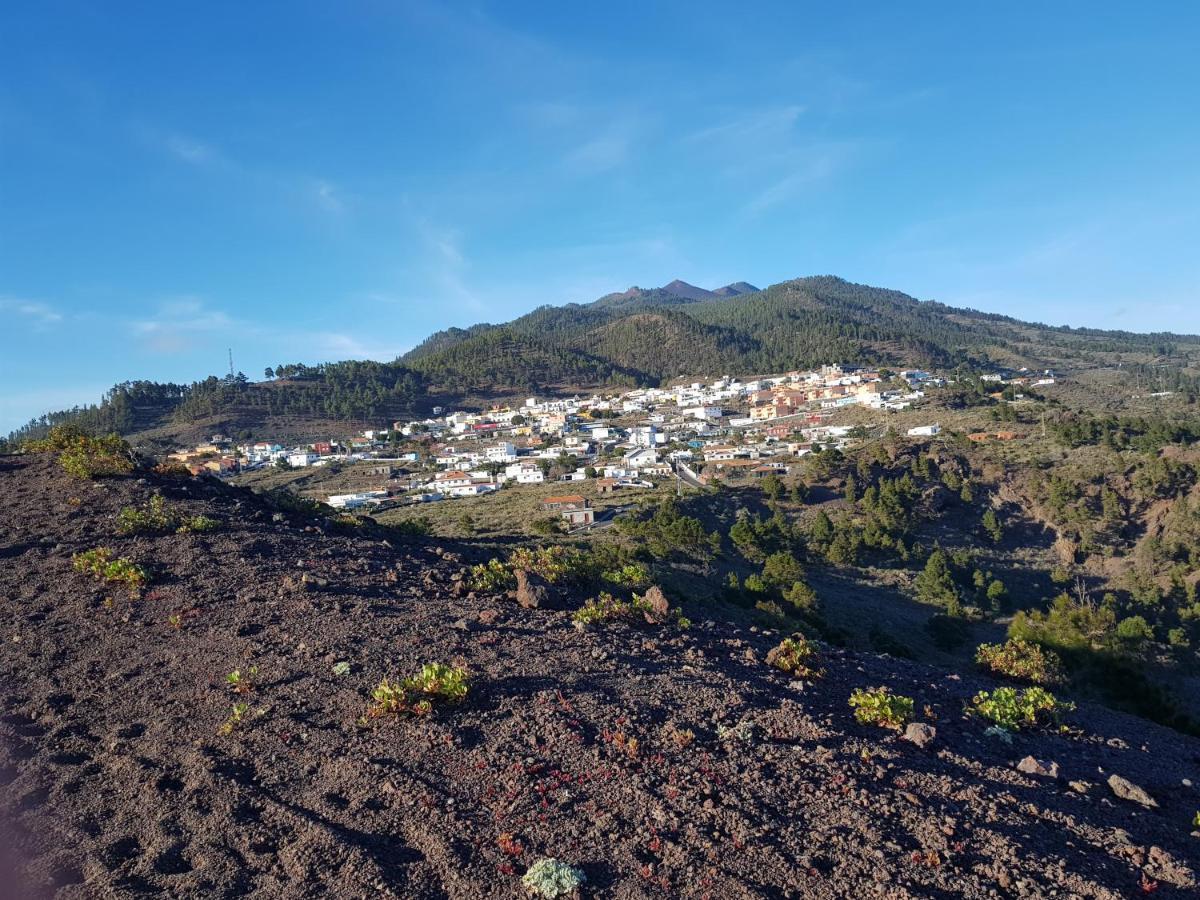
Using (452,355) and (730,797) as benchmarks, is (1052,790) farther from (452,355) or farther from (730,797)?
(452,355)

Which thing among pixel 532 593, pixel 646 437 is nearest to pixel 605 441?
pixel 646 437

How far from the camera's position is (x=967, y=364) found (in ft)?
345

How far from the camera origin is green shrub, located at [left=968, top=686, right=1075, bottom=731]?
22.3 feet

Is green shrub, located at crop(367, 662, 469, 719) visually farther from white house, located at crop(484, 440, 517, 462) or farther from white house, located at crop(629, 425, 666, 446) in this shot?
white house, located at crop(629, 425, 666, 446)

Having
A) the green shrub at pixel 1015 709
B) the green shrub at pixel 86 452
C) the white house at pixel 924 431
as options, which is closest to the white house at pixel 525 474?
the white house at pixel 924 431

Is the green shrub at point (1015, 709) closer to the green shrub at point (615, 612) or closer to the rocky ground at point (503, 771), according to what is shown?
the rocky ground at point (503, 771)

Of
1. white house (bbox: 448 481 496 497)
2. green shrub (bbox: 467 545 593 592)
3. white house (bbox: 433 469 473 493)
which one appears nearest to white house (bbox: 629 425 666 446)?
white house (bbox: 433 469 473 493)

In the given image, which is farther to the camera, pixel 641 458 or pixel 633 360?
pixel 633 360

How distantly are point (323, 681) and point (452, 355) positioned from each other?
113 meters

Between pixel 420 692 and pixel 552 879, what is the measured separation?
2.07 metres

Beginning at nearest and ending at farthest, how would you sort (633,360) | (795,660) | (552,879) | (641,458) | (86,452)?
(552,879) → (795,660) → (86,452) → (641,458) → (633,360)

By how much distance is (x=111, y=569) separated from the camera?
26.5 feet

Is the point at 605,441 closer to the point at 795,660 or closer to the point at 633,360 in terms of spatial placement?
the point at 633,360

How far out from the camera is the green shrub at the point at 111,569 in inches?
317
